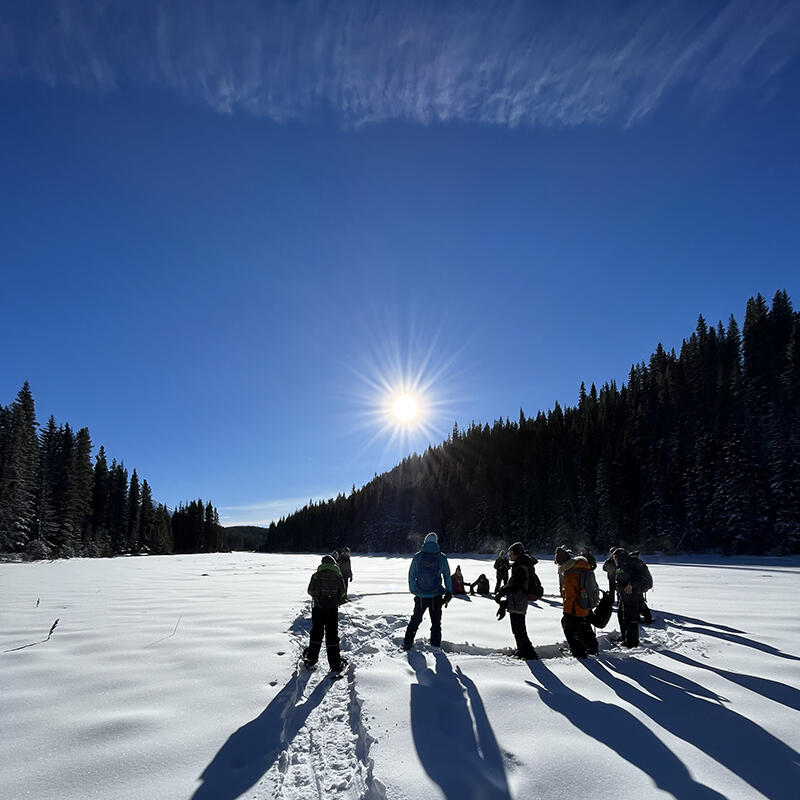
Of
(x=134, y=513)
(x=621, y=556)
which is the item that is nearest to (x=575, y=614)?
(x=621, y=556)

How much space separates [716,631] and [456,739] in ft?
25.7

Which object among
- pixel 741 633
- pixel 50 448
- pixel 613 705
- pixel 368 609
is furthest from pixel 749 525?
pixel 50 448

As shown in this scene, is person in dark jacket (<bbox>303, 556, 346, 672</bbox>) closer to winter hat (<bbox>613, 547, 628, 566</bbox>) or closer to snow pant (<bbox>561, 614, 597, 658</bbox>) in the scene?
snow pant (<bbox>561, 614, 597, 658</bbox>)

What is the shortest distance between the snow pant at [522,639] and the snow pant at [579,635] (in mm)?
626

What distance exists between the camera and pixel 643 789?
3.27 metres

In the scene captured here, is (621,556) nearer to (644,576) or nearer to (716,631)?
(644,576)

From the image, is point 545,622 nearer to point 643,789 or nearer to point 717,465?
point 643,789

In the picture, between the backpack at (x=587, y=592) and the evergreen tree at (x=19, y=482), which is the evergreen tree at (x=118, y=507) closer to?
the evergreen tree at (x=19, y=482)

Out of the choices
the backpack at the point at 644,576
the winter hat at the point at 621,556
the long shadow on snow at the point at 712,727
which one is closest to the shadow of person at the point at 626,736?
the long shadow on snow at the point at 712,727

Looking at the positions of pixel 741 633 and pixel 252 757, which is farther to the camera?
pixel 741 633

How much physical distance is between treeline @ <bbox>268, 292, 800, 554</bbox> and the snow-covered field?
46598 millimetres

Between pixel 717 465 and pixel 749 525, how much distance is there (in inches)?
361

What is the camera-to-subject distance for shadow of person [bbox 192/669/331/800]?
3326 mm

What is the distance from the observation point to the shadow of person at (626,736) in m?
3.34
